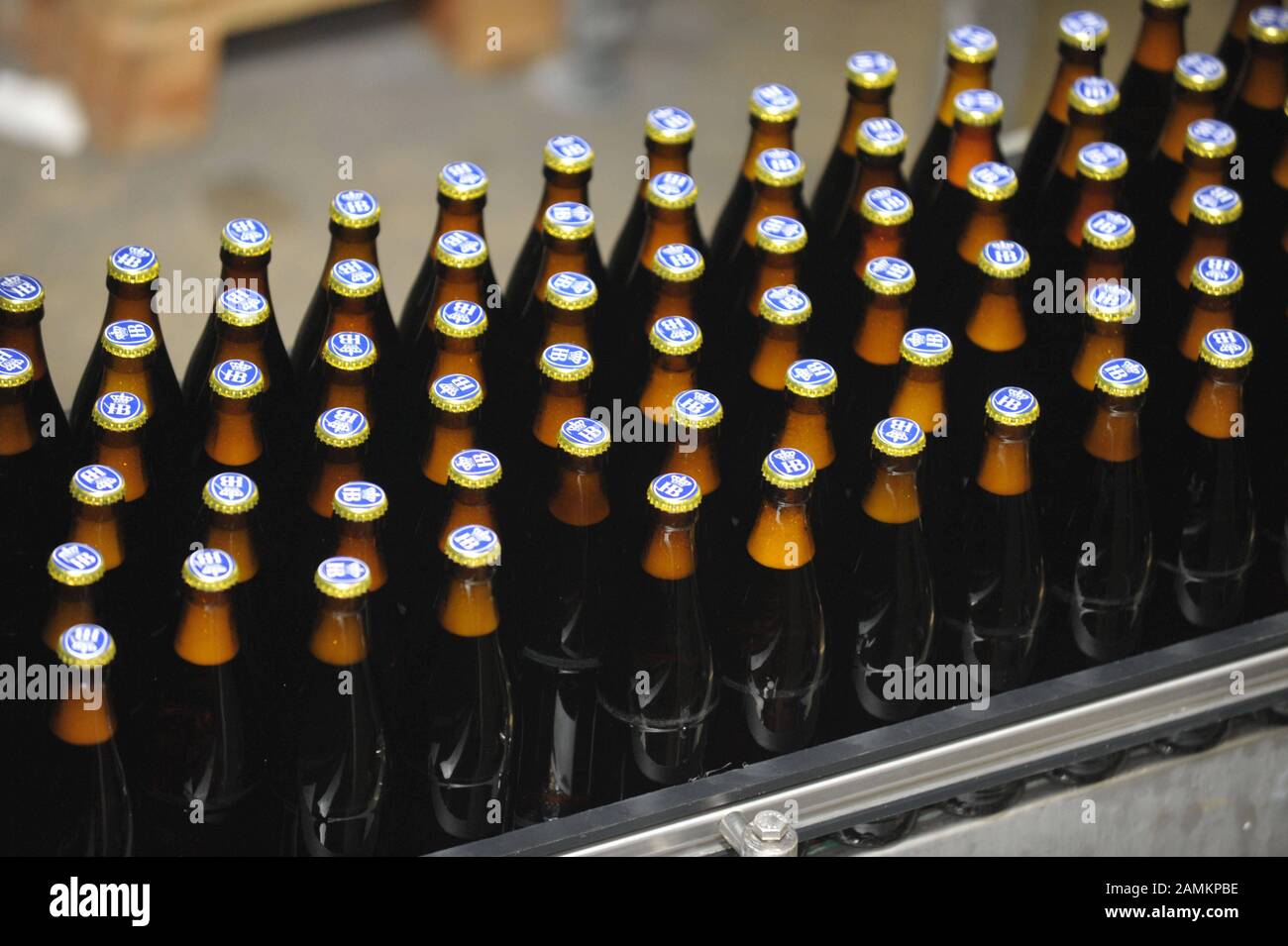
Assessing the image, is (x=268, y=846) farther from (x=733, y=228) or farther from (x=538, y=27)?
(x=538, y=27)

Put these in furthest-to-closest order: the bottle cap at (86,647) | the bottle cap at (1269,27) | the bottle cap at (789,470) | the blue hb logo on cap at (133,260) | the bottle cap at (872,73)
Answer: the bottle cap at (1269,27) < the bottle cap at (872,73) < the blue hb logo on cap at (133,260) < the bottle cap at (789,470) < the bottle cap at (86,647)

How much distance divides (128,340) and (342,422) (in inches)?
7.6

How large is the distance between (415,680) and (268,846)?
18cm

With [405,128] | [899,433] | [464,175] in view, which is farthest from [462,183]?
[405,128]

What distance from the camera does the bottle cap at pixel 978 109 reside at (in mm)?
1725

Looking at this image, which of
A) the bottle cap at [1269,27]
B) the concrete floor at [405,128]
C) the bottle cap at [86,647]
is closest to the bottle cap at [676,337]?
the bottle cap at [86,647]

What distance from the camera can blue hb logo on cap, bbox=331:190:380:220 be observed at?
1.54 metres

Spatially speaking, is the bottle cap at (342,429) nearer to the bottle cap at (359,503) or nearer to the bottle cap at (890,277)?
the bottle cap at (359,503)

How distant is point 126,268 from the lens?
4.75 ft

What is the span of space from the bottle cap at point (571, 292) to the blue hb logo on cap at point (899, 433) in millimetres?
284

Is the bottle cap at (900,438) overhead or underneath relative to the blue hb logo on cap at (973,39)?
underneath

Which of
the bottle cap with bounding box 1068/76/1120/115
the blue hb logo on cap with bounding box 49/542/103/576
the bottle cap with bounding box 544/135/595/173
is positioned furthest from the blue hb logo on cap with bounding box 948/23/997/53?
the blue hb logo on cap with bounding box 49/542/103/576

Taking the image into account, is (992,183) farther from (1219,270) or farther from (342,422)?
(342,422)

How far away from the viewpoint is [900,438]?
1403 mm
